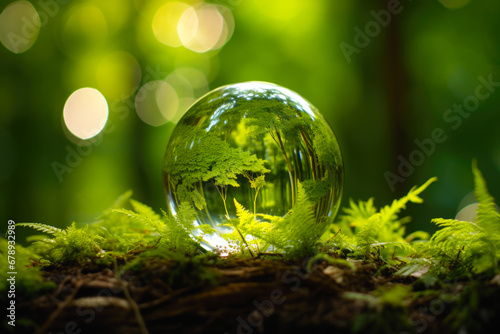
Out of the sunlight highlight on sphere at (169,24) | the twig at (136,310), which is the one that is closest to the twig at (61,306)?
the twig at (136,310)

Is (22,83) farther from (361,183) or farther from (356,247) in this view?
(356,247)

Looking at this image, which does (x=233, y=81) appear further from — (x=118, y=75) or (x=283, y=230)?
(x=283, y=230)

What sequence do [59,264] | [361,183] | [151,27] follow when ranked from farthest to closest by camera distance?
[151,27]
[361,183]
[59,264]

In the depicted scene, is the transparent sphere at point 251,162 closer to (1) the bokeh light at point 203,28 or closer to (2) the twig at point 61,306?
(2) the twig at point 61,306

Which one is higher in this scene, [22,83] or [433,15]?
[22,83]

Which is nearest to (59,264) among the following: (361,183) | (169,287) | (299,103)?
(169,287)

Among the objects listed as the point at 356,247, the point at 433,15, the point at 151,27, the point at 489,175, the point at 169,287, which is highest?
the point at 151,27

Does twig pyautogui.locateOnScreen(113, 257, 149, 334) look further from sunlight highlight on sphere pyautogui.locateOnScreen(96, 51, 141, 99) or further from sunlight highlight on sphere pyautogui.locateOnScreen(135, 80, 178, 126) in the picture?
sunlight highlight on sphere pyautogui.locateOnScreen(96, 51, 141, 99)
